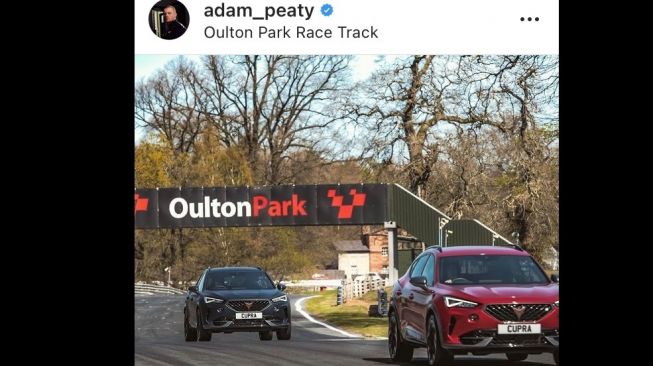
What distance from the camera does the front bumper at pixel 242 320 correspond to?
1523 cm

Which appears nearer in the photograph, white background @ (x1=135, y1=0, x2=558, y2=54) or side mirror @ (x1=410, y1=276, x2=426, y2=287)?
white background @ (x1=135, y1=0, x2=558, y2=54)

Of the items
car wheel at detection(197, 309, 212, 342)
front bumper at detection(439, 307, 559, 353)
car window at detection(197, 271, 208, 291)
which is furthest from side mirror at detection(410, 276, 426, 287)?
car wheel at detection(197, 309, 212, 342)

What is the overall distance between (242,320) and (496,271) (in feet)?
13.8

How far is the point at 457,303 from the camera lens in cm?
1250

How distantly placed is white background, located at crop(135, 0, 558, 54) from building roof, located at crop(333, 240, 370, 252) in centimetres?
594

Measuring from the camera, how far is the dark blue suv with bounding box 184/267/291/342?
15.4m

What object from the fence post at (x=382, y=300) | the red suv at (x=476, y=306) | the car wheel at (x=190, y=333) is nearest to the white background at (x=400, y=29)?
the red suv at (x=476, y=306)

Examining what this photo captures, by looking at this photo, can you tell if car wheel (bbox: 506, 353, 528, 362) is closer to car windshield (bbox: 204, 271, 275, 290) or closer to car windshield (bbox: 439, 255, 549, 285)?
car windshield (bbox: 439, 255, 549, 285)

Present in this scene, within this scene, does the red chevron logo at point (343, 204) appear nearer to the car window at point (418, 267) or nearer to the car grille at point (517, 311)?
the car window at point (418, 267)

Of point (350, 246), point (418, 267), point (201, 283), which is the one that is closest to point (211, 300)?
point (201, 283)

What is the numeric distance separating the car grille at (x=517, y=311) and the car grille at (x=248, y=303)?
14.2ft
